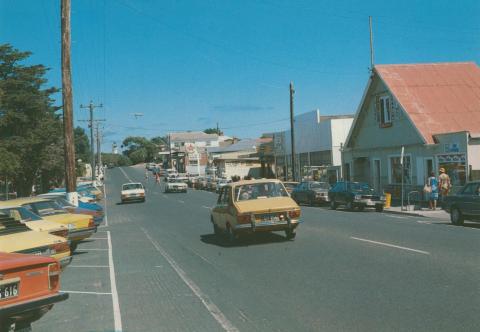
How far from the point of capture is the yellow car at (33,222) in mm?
11016

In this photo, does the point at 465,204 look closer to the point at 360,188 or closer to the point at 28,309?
the point at 360,188

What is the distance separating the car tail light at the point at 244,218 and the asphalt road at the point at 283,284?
0.67 metres

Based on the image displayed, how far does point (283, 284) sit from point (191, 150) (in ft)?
342

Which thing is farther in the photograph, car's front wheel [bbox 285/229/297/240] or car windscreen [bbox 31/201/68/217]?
car windscreen [bbox 31/201/68/217]

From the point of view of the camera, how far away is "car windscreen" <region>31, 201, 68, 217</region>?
46.5ft

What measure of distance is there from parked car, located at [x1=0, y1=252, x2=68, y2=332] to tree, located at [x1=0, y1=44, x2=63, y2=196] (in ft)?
124

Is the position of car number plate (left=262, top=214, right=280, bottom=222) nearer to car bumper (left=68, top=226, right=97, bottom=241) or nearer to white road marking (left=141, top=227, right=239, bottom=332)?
white road marking (left=141, top=227, right=239, bottom=332)

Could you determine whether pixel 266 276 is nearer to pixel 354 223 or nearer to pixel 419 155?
pixel 354 223

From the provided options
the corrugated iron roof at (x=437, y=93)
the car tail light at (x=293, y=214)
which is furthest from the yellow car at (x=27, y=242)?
the corrugated iron roof at (x=437, y=93)

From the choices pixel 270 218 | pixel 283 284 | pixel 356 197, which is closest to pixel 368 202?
pixel 356 197

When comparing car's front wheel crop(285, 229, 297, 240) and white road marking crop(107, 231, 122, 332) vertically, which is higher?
car's front wheel crop(285, 229, 297, 240)

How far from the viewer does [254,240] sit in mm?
14586

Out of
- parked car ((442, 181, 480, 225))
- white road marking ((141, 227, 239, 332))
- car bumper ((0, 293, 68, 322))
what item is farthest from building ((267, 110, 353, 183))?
car bumper ((0, 293, 68, 322))

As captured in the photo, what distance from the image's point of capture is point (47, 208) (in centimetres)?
1441
